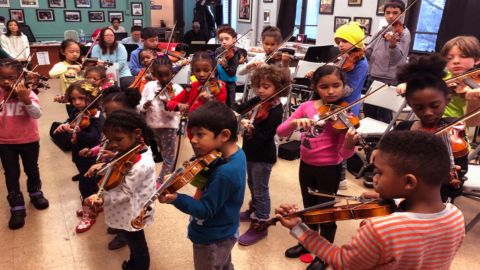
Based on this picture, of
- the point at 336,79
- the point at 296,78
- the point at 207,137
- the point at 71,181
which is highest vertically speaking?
the point at 336,79

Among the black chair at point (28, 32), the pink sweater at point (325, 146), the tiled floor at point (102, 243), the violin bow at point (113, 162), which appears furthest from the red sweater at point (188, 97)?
the black chair at point (28, 32)

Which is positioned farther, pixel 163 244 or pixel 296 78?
pixel 296 78

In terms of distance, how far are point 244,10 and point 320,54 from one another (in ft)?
13.3

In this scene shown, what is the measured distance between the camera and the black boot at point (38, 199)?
259 cm

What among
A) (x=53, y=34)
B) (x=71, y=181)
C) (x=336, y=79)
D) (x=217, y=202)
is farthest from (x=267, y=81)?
(x=53, y=34)

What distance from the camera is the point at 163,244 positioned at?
2.24m

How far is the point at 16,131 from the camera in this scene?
90.5 inches

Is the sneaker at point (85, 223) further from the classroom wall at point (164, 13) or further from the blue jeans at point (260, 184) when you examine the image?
the classroom wall at point (164, 13)

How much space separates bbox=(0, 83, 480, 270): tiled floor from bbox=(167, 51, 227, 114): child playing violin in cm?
77

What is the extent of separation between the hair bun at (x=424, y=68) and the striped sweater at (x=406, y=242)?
26.6 inches

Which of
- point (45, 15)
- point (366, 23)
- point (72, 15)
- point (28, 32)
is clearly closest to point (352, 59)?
point (366, 23)

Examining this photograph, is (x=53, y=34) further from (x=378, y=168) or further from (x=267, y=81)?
(x=378, y=168)

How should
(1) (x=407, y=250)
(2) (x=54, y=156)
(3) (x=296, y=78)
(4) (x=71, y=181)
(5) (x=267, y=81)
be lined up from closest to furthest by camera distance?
(1) (x=407, y=250), (5) (x=267, y=81), (4) (x=71, y=181), (2) (x=54, y=156), (3) (x=296, y=78)

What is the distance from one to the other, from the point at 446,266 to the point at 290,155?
2.61 metres
